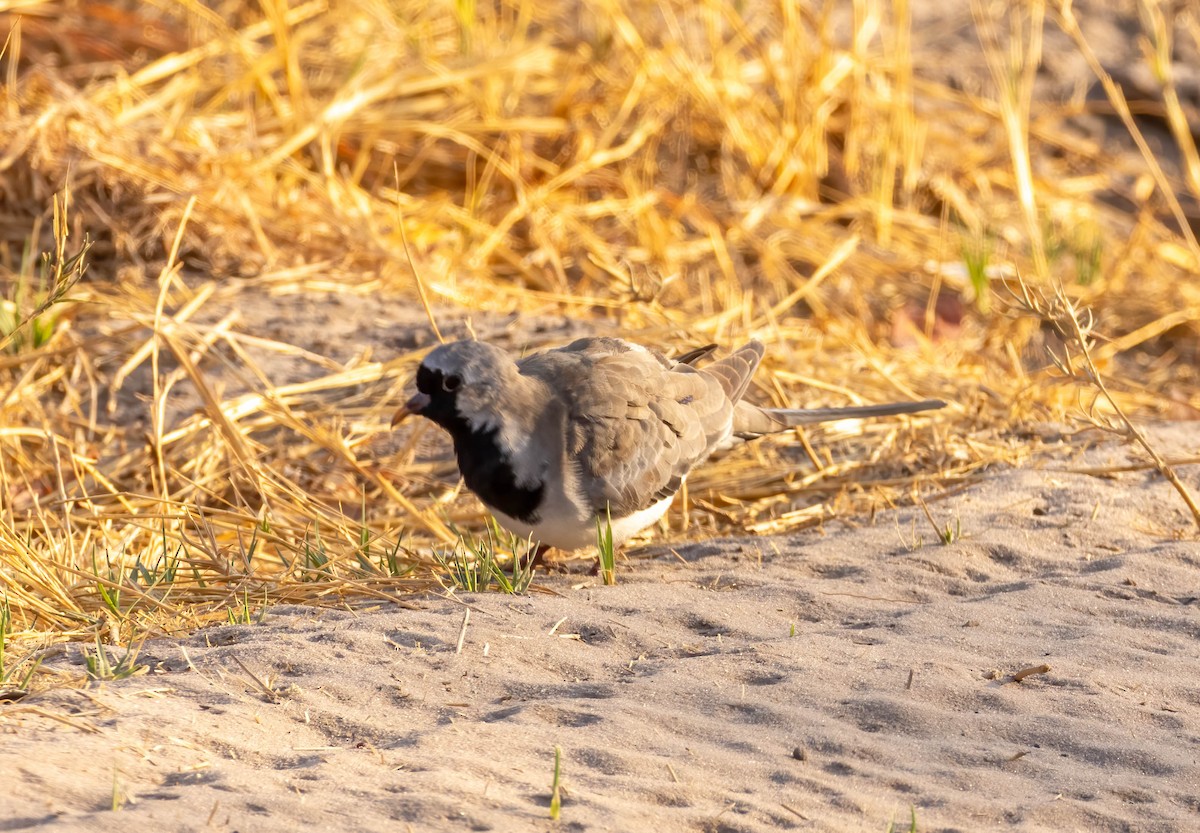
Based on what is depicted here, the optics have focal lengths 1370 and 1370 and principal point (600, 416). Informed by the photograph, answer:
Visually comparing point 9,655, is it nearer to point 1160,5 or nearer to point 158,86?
point 158,86

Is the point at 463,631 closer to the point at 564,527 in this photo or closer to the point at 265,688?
the point at 265,688

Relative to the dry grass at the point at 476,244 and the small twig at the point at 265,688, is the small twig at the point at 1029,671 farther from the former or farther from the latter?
the small twig at the point at 265,688

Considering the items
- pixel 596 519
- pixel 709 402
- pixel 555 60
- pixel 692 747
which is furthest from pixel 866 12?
pixel 692 747

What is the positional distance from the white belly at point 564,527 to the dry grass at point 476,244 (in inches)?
11.2

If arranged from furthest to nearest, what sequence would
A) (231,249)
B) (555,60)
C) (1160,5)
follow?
(1160,5) → (555,60) → (231,249)

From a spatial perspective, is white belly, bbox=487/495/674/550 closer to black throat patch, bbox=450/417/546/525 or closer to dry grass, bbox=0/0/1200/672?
black throat patch, bbox=450/417/546/525

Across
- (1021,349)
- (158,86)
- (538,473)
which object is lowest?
(1021,349)

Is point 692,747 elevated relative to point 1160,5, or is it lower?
lower

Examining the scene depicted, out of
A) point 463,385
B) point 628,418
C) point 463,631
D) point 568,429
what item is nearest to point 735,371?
point 628,418

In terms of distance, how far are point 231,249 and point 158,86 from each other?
6.13 ft

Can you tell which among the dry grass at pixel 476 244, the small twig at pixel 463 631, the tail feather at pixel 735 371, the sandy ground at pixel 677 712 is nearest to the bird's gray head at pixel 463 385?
the dry grass at pixel 476 244

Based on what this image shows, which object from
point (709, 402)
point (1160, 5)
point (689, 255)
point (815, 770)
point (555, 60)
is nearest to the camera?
point (815, 770)

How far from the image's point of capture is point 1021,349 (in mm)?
7012

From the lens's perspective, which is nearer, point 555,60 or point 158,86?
point 158,86
